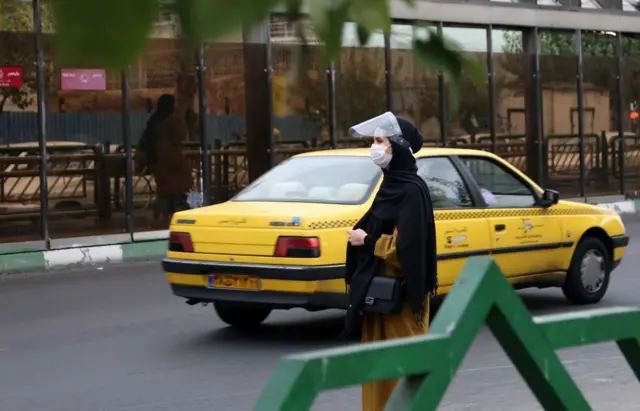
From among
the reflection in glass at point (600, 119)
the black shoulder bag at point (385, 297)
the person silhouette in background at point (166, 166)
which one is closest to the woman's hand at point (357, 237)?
the black shoulder bag at point (385, 297)

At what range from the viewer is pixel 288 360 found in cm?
239

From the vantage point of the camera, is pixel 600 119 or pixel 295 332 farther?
pixel 600 119

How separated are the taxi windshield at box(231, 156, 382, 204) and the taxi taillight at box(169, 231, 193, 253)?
0.61m

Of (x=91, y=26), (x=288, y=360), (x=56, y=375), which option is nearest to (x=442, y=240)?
(x=56, y=375)

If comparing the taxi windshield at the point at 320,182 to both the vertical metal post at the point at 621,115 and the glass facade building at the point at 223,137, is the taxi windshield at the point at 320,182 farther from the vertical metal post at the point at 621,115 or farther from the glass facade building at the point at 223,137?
the vertical metal post at the point at 621,115

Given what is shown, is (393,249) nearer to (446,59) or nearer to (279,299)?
(279,299)

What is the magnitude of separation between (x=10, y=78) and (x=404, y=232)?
11008 millimetres

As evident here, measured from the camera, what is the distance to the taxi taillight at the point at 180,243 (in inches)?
381

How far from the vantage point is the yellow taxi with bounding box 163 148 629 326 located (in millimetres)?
9117

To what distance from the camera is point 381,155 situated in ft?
22.4

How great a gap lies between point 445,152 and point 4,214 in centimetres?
810

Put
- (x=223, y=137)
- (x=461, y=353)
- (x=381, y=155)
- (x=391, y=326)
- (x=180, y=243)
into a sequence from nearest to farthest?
(x=461, y=353) → (x=391, y=326) → (x=381, y=155) → (x=180, y=243) → (x=223, y=137)

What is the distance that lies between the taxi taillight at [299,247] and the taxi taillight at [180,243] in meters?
0.90

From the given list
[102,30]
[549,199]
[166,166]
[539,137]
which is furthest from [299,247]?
[539,137]
